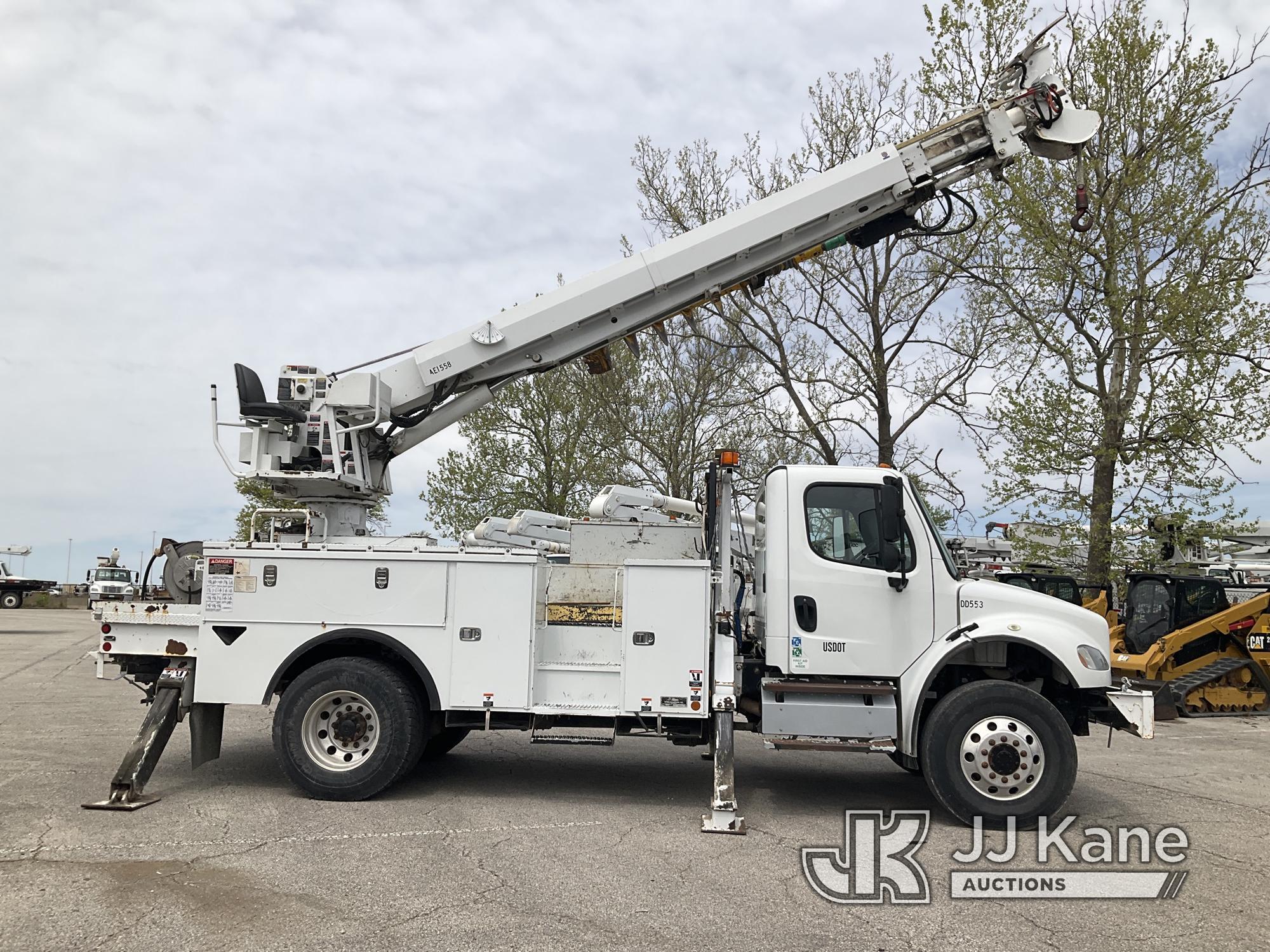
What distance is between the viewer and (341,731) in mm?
7371

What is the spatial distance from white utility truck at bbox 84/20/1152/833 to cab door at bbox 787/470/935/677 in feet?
0.05

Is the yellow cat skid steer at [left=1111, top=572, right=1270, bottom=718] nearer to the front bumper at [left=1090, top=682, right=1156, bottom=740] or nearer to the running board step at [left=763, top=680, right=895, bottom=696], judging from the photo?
the front bumper at [left=1090, top=682, right=1156, bottom=740]

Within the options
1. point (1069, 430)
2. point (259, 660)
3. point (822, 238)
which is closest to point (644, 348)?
point (1069, 430)

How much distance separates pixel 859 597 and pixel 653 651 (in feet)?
5.23

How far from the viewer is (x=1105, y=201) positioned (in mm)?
17172

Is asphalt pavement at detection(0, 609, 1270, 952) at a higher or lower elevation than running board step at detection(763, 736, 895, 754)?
lower

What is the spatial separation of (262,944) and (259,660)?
10.5ft

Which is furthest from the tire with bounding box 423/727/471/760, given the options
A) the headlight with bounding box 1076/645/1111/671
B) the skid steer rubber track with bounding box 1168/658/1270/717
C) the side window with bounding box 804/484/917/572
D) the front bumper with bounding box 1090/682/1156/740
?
the skid steer rubber track with bounding box 1168/658/1270/717

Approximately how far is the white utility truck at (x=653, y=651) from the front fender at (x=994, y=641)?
1 cm

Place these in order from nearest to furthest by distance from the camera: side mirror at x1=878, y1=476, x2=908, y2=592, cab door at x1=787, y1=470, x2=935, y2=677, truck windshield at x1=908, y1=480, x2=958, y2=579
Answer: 1. side mirror at x1=878, y1=476, x2=908, y2=592
2. cab door at x1=787, y1=470, x2=935, y2=677
3. truck windshield at x1=908, y1=480, x2=958, y2=579

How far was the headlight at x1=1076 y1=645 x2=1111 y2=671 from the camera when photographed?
711 centimetres

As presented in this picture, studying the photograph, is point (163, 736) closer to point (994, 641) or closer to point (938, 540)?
point (938, 540)

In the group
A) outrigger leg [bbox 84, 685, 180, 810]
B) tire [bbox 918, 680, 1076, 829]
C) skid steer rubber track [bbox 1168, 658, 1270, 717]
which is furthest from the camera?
skid steer rubber track [bbox 1168, 658, 1270, 717]

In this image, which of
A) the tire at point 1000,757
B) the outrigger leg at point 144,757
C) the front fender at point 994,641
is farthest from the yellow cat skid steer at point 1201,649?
the outrigger leg at point 144,757
